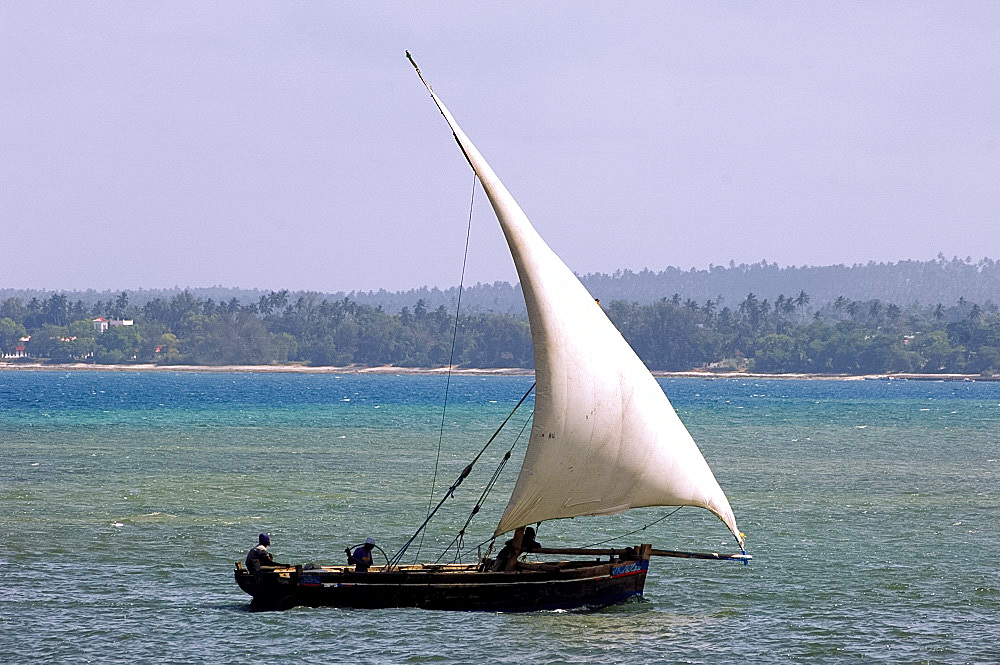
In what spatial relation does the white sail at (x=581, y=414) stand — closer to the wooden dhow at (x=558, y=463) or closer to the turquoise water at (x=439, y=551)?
the wooden dhow at (x=558, y=463)

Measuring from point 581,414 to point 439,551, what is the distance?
13762 mm

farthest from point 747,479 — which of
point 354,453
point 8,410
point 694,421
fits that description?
point 8,410

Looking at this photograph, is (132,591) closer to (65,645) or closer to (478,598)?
(65,645)

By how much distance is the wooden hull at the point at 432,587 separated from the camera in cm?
3216

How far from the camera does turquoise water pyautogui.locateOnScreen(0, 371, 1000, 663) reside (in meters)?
30.5


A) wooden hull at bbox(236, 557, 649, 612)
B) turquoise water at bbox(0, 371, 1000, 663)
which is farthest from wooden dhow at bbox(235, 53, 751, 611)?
turquoise water at bbox(0, 371, 1000, 663)

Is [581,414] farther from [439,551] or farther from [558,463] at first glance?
[439,551]

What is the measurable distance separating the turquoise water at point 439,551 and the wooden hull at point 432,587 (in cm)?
41

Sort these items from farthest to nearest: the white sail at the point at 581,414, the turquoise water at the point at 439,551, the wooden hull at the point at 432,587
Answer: the wooden hull at the point at 432,587, the white sail at the point at 581,414, the turquoise water at the point at 439,551

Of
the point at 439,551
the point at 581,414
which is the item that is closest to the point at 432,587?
the point at 581,414

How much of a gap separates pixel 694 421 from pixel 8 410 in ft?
239

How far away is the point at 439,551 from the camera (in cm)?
4403

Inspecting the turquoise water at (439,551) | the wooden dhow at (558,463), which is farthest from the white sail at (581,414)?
the turquoise water at (439,551)

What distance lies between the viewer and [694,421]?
139 metres
